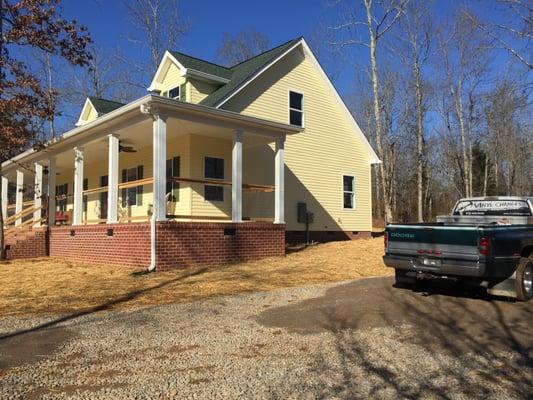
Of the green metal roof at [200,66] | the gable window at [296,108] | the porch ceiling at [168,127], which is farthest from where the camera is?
the gable window at [296,108]

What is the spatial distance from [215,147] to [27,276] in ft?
23.6

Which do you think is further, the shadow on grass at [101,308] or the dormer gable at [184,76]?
the dormer gable at [184,76]

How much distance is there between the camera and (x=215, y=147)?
17.4 m

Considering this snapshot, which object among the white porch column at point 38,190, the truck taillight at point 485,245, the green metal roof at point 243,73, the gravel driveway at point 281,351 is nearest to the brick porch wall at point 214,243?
the gravel driveway at point 281,351

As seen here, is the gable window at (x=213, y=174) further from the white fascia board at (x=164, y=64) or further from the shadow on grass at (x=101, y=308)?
the shadow on grass at (x=101, y=308)

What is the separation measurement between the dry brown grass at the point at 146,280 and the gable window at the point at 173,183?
3.52 meters

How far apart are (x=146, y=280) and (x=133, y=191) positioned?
26.8 feet

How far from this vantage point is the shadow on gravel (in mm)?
4668

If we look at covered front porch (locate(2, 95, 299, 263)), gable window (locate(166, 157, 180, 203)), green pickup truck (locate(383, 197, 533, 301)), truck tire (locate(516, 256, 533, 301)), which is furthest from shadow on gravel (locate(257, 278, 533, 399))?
gable window (locate(166, 157, 180, 203))

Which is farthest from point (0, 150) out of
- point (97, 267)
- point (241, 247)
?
point (241, 247)


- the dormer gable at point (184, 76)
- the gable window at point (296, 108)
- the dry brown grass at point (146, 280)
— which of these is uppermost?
the dormer gable at point (184, 76)

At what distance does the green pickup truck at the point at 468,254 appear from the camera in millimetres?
8016

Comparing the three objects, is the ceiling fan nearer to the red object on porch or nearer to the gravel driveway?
the red object on porch

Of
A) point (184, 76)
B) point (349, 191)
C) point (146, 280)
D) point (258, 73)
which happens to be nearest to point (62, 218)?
point (184, 76)
